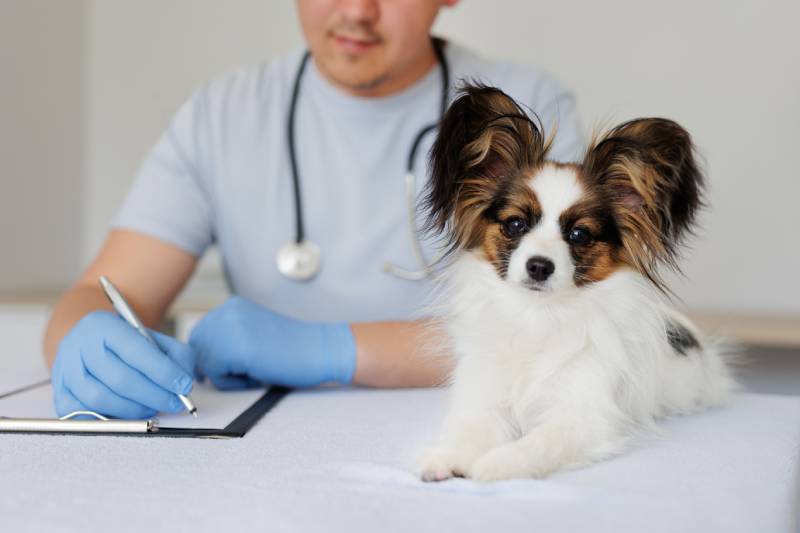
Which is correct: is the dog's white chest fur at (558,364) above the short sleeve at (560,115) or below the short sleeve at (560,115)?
below

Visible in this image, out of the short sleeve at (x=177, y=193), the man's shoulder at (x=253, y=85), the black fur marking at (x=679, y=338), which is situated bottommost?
the black fur marking at (x=679, y=338)

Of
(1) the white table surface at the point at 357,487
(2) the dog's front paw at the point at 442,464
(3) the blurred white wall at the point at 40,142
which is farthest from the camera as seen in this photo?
(3) the blurred white wall at the point at 40,142

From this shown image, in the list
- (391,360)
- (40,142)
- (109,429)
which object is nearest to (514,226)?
(391,360)

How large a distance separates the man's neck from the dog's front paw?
1062mm

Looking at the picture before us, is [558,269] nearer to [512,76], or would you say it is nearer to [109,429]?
[109,429]

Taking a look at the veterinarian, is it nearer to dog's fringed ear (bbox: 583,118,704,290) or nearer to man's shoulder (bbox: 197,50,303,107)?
man's shoulder (bbox: 197,50,303,107)

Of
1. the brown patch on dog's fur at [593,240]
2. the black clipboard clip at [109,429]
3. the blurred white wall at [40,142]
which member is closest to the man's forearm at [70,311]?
the black clipboard clip at [109,429]

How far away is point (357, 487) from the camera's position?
35.8 inches

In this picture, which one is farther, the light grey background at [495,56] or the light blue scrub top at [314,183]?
the light grey background at [495,56]

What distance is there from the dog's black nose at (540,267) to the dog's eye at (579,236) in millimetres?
51

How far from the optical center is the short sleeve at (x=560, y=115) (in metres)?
1.76

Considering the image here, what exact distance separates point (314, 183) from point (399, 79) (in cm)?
29

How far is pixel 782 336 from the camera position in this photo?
2277mm

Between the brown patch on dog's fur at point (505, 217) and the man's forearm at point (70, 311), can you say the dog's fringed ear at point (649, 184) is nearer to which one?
the brown patch on dog's fur at point (505, 217)
